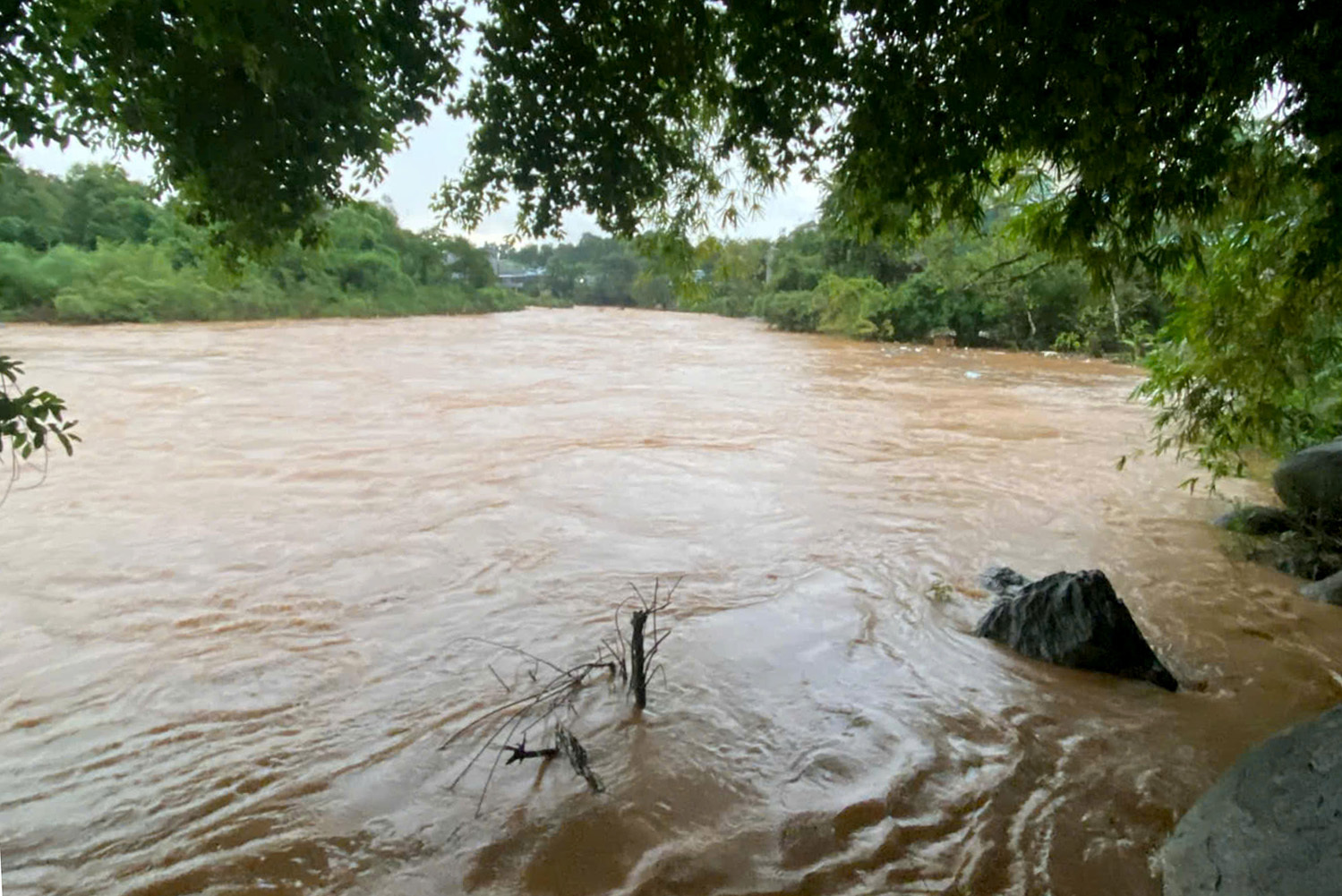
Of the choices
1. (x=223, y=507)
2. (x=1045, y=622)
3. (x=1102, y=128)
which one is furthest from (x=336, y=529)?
(x=1102, y=128)

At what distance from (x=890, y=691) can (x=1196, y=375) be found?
3.40 meters

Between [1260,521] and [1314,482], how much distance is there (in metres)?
0.55

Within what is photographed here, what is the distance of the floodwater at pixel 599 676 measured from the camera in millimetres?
2691

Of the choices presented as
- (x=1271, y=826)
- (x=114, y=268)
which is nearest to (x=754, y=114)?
(x=1271, y=826)

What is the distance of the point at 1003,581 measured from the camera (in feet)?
16.9

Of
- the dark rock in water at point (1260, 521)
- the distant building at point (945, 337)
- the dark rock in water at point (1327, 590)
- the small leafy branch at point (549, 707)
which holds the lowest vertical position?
the small leafy branch at point (549, 707)

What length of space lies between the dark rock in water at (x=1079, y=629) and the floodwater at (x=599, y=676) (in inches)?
4.8

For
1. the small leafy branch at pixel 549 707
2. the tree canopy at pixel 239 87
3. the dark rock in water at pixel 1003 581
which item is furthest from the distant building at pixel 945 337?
the tree canopy at pixel 239 87

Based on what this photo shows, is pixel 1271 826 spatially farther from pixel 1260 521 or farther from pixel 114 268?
pixel 114 268

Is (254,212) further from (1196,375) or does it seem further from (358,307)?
(358,307)

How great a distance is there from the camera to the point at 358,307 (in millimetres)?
31469

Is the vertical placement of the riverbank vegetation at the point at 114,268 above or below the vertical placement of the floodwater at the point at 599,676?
above

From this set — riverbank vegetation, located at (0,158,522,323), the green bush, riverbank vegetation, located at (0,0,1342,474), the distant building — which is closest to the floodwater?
riverbank vegetation, located at (0,0,1342,474)

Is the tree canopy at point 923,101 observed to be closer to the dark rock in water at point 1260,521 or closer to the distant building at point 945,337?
the dark rock in water at point 1260,521
